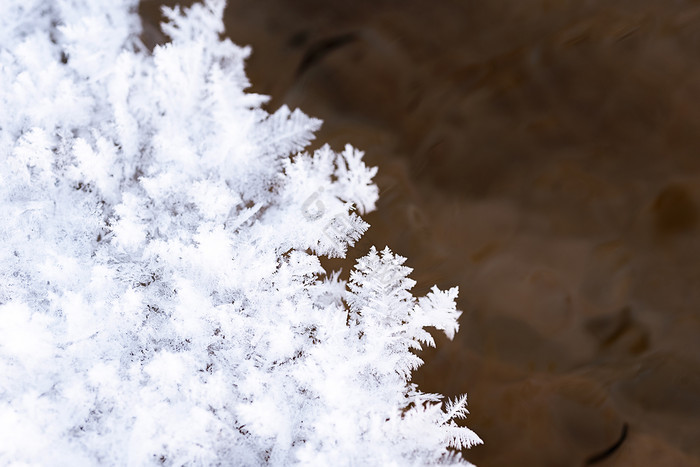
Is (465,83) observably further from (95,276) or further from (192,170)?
(95,276)

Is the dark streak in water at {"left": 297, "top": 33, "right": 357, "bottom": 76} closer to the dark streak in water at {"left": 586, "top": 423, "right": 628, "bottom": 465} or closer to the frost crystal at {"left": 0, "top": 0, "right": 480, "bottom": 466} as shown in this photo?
the frost crystal at {"left": 0, "top": 0, "right": 480, "bottom": 466}

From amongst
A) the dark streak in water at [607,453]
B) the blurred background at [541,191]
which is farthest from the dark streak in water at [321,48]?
the dark streak in water at [607,453]

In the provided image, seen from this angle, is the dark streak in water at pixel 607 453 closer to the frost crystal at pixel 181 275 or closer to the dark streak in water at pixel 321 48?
the frost crystal at pixel 181 275

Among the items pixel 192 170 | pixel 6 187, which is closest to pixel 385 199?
pixel 192 170

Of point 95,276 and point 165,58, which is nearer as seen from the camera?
point 95,276

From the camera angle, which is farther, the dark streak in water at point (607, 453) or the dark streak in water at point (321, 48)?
the dark streak in water at point (321, 48)

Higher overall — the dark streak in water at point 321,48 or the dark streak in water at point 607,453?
the dark streak in water at point 321,48

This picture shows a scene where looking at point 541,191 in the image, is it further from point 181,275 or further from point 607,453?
point 181,275
